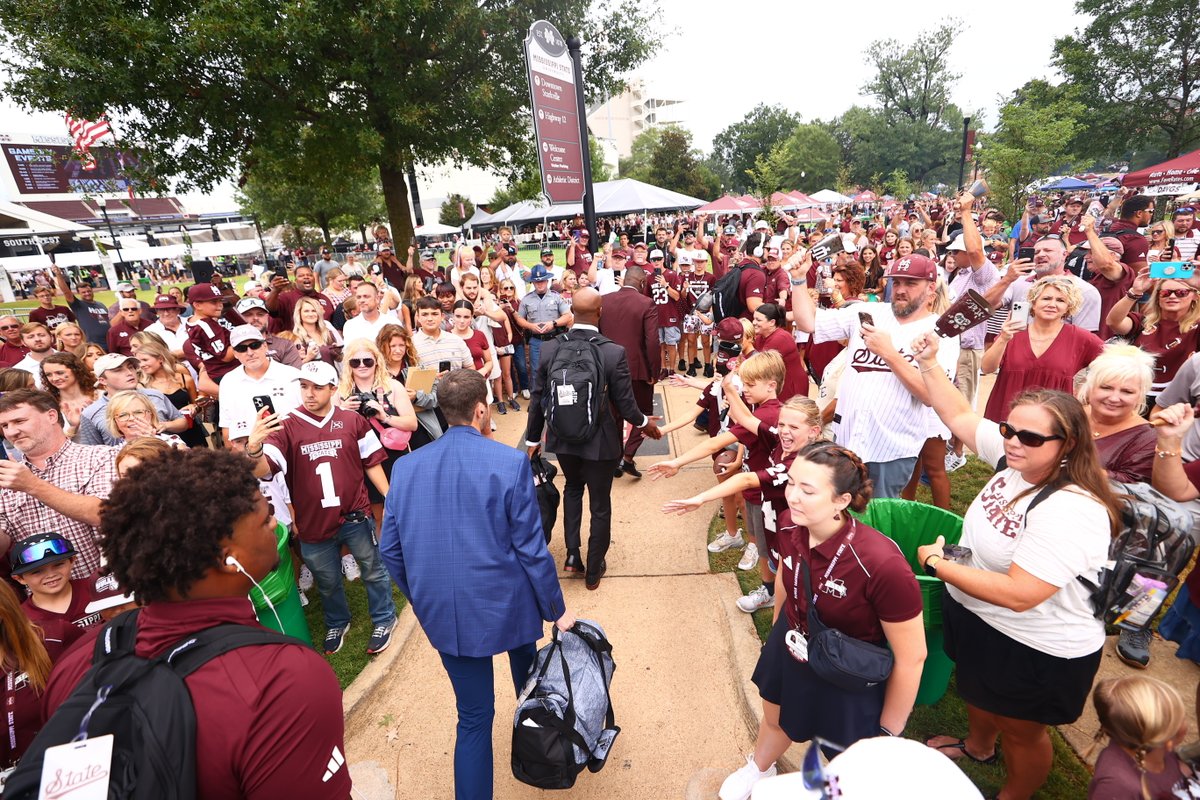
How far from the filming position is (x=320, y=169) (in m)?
13.1

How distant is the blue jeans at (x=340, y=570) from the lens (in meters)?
3.80

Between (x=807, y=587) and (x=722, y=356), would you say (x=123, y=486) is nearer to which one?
(x=807, y=587)

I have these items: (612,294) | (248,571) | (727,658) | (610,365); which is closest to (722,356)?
(610,365)

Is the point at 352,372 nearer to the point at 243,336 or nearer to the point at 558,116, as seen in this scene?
the point at 243,336

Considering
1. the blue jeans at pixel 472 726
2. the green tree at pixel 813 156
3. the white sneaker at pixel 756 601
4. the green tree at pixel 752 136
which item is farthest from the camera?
the green tree at pixel 752 136

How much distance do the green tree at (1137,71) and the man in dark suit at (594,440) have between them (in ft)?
123

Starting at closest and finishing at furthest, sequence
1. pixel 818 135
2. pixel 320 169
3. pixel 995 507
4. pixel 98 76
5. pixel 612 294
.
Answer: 1. pixel 995 507
2. pixel 612 294
3. pixel 98 76
4. pixel 320 169
5. pixel 818 135

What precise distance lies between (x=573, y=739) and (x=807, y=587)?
130cm

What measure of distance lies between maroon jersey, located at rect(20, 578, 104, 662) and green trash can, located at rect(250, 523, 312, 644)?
66 centimetres

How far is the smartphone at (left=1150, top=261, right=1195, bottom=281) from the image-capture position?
14.4 feet

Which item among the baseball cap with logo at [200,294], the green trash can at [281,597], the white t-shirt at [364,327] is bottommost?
the green trash can at [281,597]

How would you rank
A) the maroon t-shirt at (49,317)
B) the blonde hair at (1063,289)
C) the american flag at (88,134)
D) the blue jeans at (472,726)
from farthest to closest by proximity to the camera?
the american flag at (88,134) → the maroon t-shirt at (49,317) → the blonde hair at (1063,289) → the blue jeans at (472,726)

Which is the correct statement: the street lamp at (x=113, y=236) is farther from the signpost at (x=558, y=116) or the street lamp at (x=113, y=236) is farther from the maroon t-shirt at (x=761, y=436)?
the maroon t-shirt at (x=761, y=436)

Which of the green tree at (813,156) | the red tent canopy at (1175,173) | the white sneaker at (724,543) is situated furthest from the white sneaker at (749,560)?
the green tree at (813,156)
